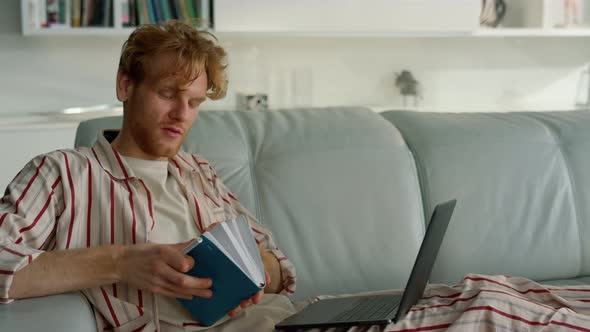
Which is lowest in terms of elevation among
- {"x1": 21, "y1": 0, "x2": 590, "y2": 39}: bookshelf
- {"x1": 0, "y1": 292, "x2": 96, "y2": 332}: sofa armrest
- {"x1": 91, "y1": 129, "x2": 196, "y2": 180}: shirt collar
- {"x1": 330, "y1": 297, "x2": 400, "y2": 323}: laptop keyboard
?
{"x1": 330, "y1": 297, "x2": 400, "y2": 323}: laptop keyboard

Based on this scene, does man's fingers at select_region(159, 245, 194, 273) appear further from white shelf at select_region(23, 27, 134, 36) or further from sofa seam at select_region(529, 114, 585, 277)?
white shelf at select_region(23, 27, 134, 36)

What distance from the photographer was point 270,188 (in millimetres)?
2119

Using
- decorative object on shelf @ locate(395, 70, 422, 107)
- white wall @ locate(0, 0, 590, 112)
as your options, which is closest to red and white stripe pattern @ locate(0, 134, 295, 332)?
white wall @ locate(0, 0, 590, 112)

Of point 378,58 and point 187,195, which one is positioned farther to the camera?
point 378,58

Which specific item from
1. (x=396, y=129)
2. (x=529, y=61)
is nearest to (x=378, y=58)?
(x=529, y=61)

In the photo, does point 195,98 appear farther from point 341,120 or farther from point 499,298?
point 499,298

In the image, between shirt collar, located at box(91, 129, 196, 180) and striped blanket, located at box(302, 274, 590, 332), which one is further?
shirt collar, located at box(91, 129, 196, 180)

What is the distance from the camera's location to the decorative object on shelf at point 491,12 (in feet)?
14.0

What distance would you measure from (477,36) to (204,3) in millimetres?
1569

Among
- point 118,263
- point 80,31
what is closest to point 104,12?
point 80,31

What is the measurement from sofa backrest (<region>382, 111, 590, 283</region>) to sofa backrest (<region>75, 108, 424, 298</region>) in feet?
0.30

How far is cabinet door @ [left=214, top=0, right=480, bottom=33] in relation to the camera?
3.67m

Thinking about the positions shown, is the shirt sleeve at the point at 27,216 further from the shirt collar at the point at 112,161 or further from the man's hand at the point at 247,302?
the man's hand at the point at 247,302

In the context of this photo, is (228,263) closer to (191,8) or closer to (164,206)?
(164,206)
